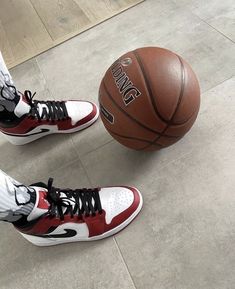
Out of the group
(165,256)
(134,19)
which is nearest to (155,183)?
(165,256)

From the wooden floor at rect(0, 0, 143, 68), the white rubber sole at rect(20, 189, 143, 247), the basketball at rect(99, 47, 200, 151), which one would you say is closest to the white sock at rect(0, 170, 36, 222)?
the white rubber sole at rect(20, 189, 143, 247)

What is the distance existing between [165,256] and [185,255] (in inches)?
2.2

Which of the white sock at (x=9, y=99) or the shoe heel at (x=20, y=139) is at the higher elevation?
the white sock at (x=9, y=99)

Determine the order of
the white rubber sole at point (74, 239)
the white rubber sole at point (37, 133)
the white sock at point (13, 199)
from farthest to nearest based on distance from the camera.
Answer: the white rubber sole at point (37, 133), the white rubber sole at point (74, 239), the white sock at point (13, 199)

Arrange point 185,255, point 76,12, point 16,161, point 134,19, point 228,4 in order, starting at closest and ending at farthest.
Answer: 1. point 185,255
2. point 16,161
3. point 228,4
4. point 134,19
5. point 76,12

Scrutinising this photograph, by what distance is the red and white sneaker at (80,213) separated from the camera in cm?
92

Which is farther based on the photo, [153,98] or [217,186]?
[217,186]

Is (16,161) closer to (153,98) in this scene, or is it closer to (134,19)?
(153,98)

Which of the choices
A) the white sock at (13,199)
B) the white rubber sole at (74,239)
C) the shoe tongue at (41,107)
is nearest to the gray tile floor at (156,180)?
the white rubber sole at (74,239)

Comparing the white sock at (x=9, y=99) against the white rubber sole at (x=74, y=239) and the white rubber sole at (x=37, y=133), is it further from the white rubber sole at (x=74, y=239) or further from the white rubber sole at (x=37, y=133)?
the white rubber sole at (x=74, y=239)

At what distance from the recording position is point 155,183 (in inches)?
43.0

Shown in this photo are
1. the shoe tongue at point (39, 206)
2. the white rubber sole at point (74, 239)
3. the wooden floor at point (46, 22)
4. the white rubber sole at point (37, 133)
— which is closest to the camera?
the shoe tongue at point (39, 206)

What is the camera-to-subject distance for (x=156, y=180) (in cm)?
110

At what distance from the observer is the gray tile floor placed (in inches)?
36.4
